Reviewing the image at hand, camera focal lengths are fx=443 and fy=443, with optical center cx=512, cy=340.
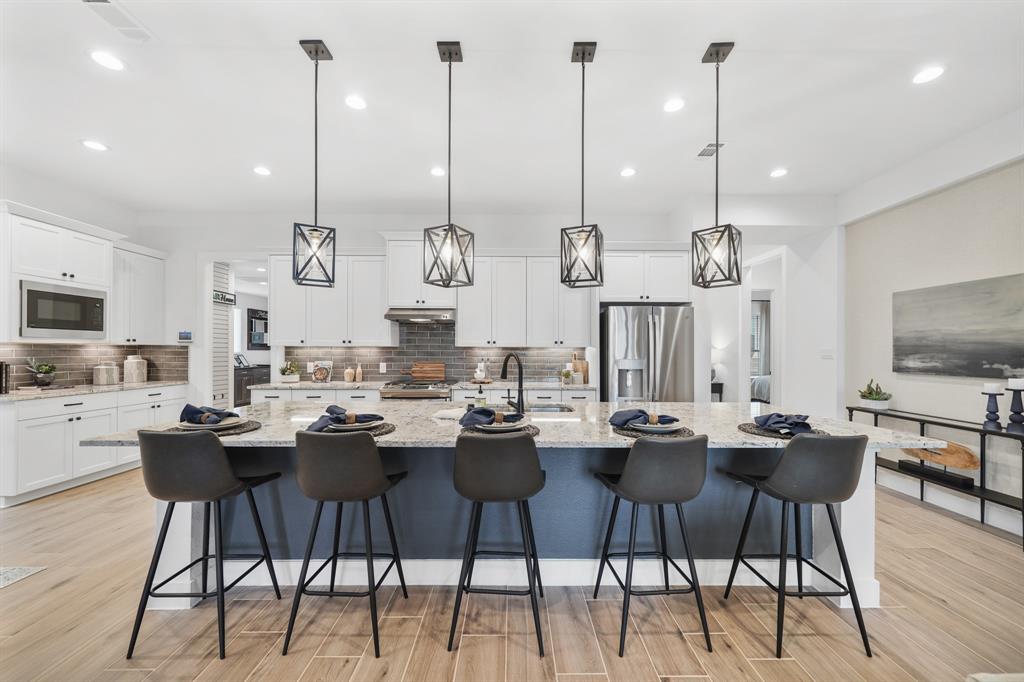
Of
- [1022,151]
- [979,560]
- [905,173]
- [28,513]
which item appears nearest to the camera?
[979,560]

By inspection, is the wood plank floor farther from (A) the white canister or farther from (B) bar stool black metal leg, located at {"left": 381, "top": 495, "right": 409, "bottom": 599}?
(A) the white canister

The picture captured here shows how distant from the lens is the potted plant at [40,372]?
417 centimetres

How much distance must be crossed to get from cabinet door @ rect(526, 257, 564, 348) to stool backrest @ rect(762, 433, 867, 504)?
3.31 meters

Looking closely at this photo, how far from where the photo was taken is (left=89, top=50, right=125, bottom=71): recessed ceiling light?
2434 millimetres

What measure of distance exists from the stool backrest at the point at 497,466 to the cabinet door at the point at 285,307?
4.04 metres

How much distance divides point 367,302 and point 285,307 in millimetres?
947

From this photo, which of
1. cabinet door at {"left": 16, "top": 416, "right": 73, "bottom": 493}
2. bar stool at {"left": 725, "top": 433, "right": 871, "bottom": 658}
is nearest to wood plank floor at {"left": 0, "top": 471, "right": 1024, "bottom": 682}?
bar stool at {"left": 725, "top": 433, "right": 871, "bottom": 658}

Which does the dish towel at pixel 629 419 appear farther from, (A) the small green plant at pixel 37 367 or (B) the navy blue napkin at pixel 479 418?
(A) the small green plant at pixel 37 367

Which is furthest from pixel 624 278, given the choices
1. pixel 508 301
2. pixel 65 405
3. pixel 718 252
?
pixel 65 405

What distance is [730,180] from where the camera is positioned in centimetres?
433

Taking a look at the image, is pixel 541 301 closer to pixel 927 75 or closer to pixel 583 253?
pixel 583 253

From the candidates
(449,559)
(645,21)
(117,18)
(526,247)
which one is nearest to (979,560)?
(449,559)

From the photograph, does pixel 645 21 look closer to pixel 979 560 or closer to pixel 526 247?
pixel 526 247

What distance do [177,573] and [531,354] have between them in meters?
3.92
